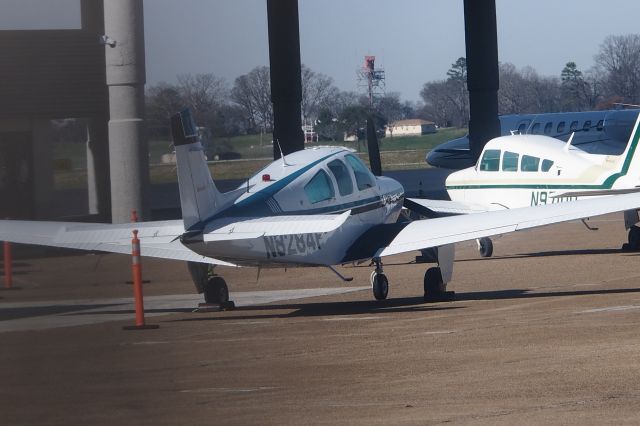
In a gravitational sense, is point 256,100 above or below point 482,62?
below

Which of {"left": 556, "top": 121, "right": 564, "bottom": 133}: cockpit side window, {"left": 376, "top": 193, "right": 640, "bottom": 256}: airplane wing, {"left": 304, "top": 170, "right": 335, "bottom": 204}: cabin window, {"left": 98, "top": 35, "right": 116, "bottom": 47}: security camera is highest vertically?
{"left": 556, "top": 121, "right": 564, "bottom": 133}: cockpit side window

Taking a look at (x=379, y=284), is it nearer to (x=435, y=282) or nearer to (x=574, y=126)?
(x=435, y=282)

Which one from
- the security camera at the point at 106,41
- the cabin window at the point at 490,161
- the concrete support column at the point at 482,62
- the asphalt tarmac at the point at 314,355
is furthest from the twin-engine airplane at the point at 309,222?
the concrete support column at the point at 482,62

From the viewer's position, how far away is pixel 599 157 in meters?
22.0

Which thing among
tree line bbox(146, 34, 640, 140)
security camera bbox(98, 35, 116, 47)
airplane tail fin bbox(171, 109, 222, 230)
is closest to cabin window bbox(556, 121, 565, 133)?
tree line bbox(146, 34, 640, 140)

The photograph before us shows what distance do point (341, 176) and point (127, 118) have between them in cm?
875

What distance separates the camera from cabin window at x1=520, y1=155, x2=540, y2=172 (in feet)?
73.9

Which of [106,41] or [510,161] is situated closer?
[106,41]

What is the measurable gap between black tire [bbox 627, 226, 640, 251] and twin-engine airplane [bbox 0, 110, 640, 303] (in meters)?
7.09

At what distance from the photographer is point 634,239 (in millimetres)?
21547

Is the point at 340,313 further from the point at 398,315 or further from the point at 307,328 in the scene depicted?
the point at 307,328

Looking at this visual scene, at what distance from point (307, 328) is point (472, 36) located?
55.3 feet

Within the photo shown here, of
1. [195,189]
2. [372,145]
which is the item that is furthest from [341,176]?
[372,145]

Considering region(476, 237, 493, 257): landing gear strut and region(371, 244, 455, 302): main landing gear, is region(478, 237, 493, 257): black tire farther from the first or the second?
region(371, 244, 455, 302): main landing gear
